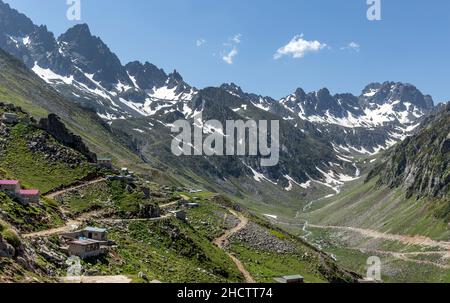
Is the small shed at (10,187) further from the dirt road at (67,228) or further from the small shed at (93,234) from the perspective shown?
the small shed at (93,234)

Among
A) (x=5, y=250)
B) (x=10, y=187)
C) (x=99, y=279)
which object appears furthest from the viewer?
(x=10, y=187)

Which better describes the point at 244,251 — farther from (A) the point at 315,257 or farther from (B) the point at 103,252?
(B) the point at 103,252

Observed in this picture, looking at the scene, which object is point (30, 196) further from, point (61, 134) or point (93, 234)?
point (61, 134)

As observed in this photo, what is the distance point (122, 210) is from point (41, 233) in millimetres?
30483

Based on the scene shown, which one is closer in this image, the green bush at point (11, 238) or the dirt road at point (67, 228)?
the green bush at point (11, 238)

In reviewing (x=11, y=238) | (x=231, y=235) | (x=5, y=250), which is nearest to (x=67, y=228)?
(x=11, y=238)

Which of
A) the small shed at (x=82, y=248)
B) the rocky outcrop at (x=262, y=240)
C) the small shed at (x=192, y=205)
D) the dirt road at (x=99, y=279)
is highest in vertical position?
the small shed at (x=82, y=248)

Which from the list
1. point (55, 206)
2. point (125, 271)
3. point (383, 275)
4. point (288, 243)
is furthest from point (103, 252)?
point (383, 275)

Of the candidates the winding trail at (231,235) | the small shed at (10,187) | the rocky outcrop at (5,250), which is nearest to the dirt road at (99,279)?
the rocky outcrop at (5,250)

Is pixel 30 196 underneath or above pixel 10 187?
underneath

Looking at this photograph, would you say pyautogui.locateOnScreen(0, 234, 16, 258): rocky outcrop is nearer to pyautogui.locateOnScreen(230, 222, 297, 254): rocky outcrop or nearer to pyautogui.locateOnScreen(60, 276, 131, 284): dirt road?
pyautogui.locateOnScreen(60, 276, 131, 284): dirt road

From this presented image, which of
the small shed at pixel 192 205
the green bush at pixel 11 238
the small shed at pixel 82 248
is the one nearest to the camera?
the green bush at pixel 11 238

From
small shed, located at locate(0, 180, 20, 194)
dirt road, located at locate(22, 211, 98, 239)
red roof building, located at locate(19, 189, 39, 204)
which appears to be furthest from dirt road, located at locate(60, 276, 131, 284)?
small shed, located at locate(0, 180, 20, 194)
